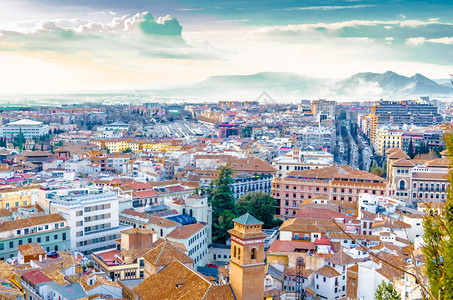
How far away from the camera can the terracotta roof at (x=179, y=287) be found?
12.6 metres

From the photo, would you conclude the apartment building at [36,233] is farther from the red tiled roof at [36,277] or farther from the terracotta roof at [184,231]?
the red tiled roof at [36,277]

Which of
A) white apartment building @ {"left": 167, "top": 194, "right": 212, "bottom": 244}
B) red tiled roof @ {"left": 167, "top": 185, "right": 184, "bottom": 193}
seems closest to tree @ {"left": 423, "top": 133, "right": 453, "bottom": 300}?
white apartment building @ {"left": 167, "top": 194, "right": 212, "bottom": 244}

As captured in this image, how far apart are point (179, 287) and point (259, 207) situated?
18.4 metres

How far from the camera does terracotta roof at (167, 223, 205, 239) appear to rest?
22141mm

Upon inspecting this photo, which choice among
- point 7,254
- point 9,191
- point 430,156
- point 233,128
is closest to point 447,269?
point 7,254

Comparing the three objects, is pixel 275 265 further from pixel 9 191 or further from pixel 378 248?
pixel 9 191

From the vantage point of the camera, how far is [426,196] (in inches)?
1366

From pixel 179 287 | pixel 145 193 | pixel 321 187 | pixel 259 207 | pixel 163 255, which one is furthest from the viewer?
pixel 321 187

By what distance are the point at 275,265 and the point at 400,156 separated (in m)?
22.3

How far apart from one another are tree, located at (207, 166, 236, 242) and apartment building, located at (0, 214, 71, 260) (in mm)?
8781

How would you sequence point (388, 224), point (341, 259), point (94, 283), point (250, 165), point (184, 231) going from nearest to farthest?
point (94, 283) → point (341, 259) → point (184, 231) → point (388, 224) → point (250, 165)

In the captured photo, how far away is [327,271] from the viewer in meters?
19.8

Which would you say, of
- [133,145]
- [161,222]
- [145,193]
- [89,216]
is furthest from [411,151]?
[89,216]

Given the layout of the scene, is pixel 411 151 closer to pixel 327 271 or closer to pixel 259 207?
pixel 259 207
